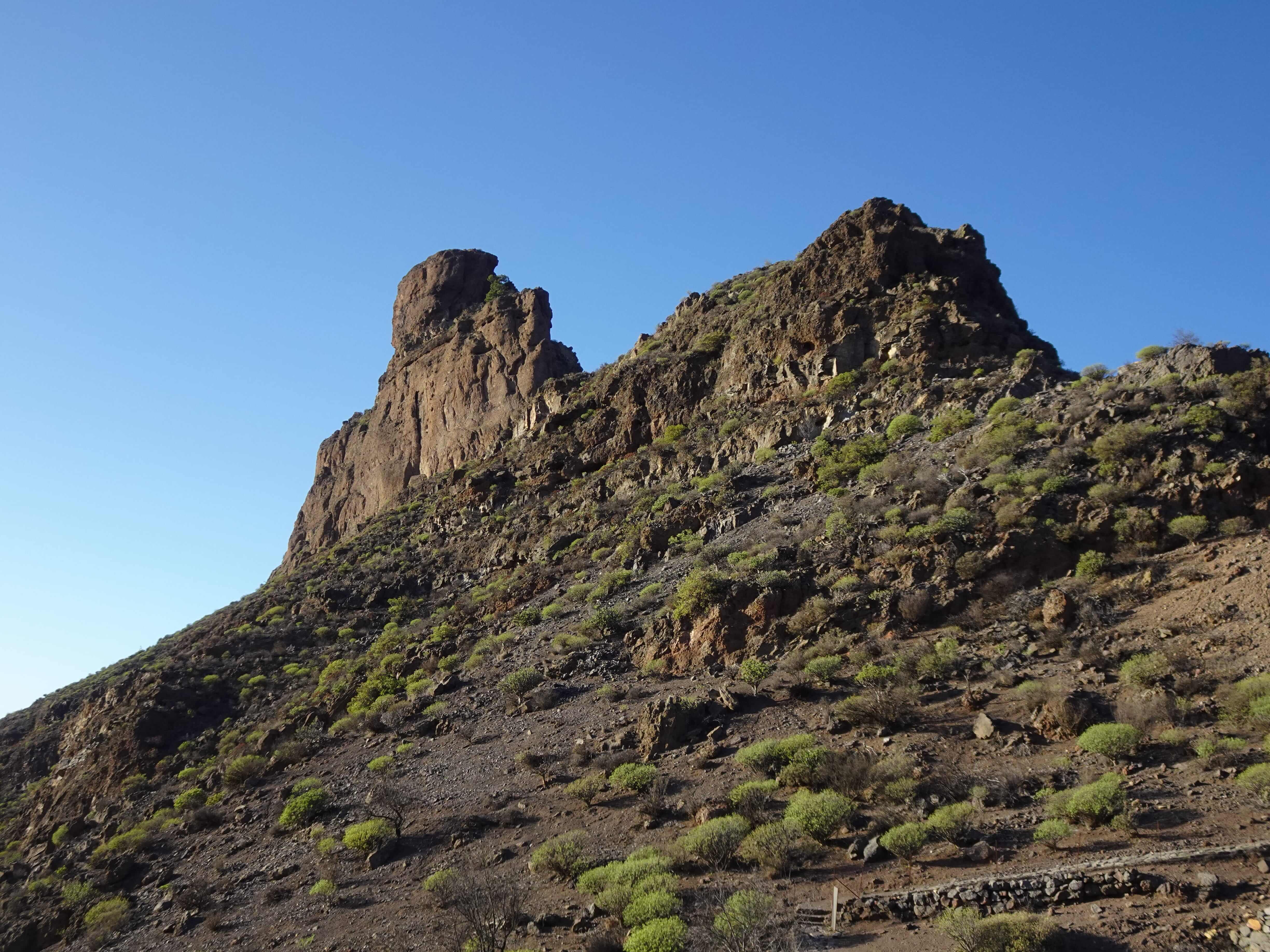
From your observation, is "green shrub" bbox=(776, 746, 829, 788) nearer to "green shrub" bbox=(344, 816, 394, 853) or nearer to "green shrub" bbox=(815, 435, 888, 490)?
"green shrub" bbox=(344, 816, 394, 853)

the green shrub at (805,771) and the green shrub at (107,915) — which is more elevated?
the green shrub at (805,771)

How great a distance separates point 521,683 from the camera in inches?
926

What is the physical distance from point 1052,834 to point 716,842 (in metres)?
5.01

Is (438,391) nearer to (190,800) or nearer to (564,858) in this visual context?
(190,800)

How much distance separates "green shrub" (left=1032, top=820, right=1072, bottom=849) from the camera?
475 inches

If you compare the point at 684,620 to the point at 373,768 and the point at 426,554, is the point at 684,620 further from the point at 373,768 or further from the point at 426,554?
the point at 426,554

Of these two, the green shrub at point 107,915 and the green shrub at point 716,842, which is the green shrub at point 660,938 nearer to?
the green shrub at point 716,842

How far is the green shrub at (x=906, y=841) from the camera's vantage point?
41.6ft

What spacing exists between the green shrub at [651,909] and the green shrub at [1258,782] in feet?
27.2

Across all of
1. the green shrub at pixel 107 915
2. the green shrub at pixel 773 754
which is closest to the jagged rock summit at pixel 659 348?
the green shrub at pixel 773 754

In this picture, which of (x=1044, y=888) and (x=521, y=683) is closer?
(x=1044, y=888)

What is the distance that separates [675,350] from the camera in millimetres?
47844

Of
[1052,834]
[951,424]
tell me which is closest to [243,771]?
[1052,834]

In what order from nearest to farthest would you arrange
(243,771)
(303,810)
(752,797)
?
1. (752,797)
2. (303,810)
3. (243,771)
